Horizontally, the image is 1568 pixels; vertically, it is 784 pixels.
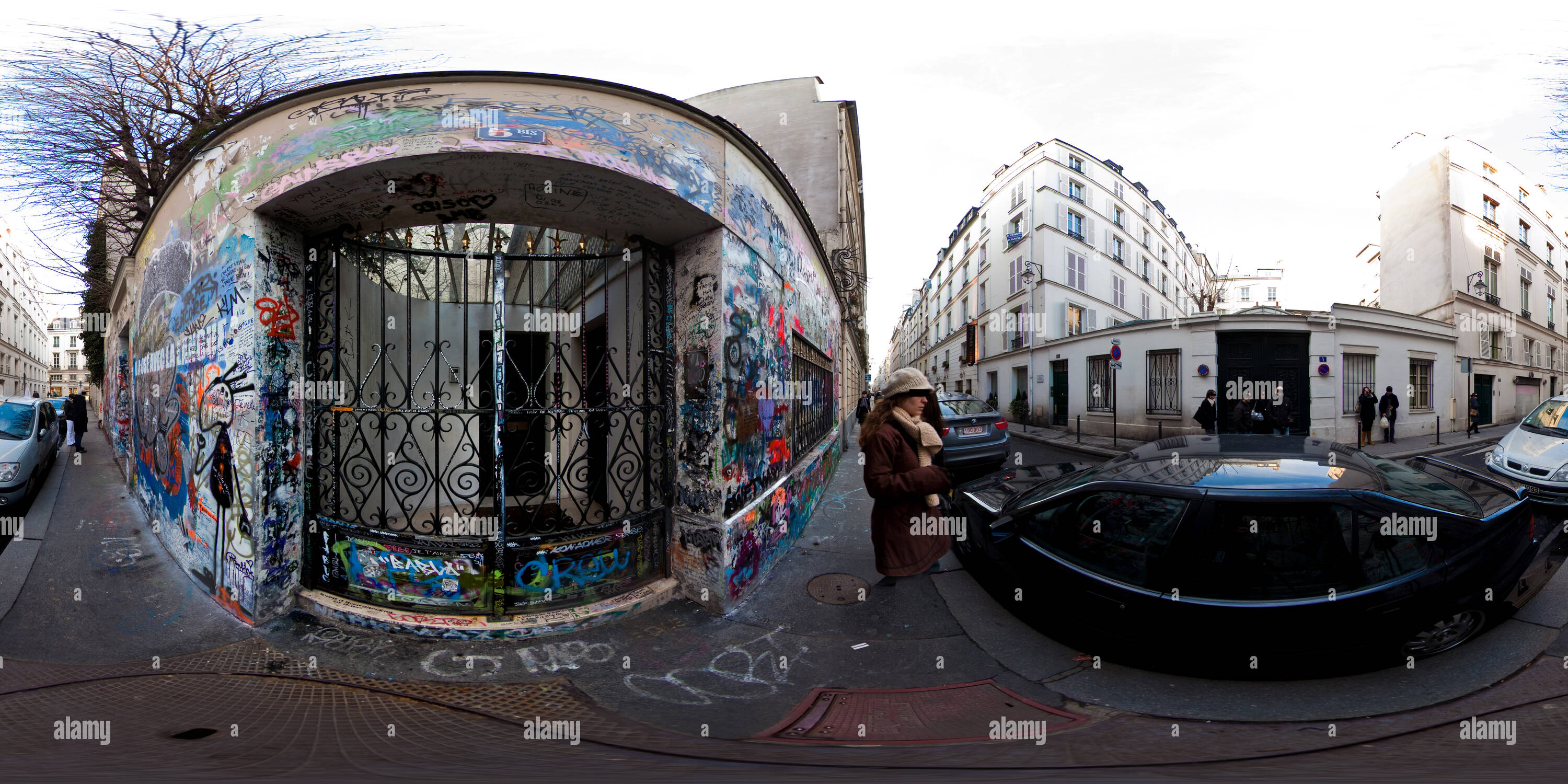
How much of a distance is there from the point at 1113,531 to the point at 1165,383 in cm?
1620

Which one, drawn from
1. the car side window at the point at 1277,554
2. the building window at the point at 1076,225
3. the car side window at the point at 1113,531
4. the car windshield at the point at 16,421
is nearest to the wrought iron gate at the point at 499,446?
the car side window at the point at 1113,531

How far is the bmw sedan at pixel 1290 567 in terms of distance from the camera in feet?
9.58

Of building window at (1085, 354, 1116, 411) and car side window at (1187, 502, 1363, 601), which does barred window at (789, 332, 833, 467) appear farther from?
building window at (1085, 354, 1116, 411)

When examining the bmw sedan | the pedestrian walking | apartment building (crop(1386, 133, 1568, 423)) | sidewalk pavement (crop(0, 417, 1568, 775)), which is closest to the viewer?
sidewalk pavement (crop(0, 417, 1568, 775))

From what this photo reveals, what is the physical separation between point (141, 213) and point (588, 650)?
16.3 m

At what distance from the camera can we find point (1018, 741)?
2.70m

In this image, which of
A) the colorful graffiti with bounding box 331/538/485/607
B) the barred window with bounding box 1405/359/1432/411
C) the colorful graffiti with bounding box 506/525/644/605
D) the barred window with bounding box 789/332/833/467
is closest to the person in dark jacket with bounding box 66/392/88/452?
the colorful graffiti with bounding box 331/538/485/607

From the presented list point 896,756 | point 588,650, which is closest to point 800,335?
point 588,650

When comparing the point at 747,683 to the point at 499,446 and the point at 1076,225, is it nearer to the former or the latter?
the point at 499,446

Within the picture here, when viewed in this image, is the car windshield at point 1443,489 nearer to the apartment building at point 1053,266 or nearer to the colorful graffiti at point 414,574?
the colorful graffiti at point 414,574

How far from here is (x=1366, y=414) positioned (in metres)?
13.7

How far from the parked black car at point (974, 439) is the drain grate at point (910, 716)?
18.8 ft

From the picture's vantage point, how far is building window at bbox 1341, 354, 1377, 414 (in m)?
15.2

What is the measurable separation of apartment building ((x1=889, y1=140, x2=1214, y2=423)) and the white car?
45.6ft
